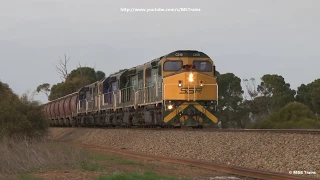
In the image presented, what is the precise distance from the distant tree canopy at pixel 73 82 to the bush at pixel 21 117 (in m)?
53.3

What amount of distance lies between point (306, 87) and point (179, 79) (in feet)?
122

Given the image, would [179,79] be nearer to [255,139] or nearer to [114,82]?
[255,139]

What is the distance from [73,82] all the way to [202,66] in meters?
64.9

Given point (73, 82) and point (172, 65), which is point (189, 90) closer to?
point (172, 65)

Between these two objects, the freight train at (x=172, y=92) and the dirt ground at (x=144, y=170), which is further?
the freight train at (x=172, y=92)

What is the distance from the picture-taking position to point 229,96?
63.2m

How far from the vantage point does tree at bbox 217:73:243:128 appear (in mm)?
61031

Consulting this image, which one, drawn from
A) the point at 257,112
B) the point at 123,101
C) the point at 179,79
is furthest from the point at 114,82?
the point at 257,112

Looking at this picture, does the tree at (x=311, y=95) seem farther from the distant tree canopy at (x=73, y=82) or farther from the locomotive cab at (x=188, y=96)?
the distant tree canopy at (x=73, y=82)

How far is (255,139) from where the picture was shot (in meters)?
16.7

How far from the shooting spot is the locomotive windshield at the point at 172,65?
25.0 meters

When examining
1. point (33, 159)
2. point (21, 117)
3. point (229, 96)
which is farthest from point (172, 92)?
point (229, 96)

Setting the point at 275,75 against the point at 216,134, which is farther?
the point at 275,75

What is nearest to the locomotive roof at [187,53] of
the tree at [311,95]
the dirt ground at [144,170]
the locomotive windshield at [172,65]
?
the locomotive windshield at [172,65]
